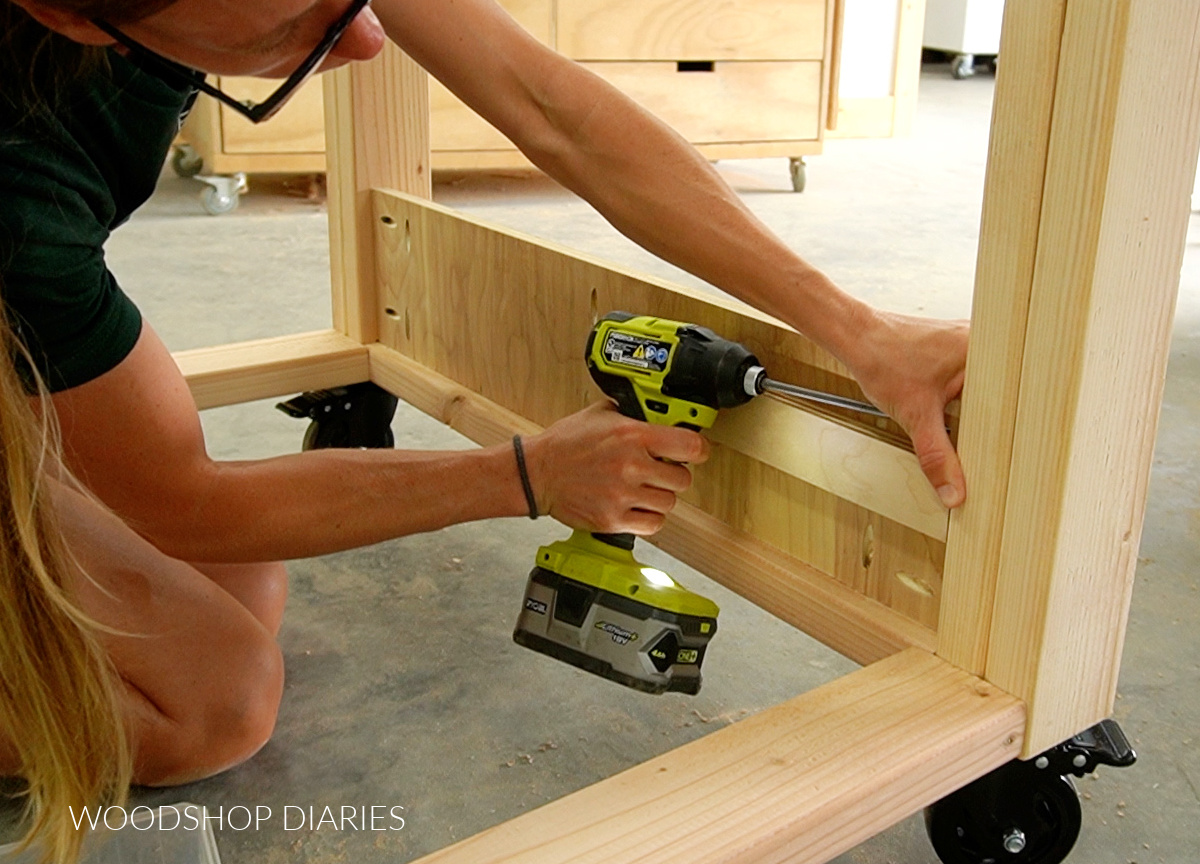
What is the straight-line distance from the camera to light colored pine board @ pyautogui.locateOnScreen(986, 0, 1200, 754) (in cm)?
81

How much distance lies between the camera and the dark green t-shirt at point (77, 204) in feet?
2.81

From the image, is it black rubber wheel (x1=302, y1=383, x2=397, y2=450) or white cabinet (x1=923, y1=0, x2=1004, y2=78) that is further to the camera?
white cabinet (x1=923, y1=0, x2=1004, y2=78)

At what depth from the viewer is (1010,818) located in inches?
Result: 41.3

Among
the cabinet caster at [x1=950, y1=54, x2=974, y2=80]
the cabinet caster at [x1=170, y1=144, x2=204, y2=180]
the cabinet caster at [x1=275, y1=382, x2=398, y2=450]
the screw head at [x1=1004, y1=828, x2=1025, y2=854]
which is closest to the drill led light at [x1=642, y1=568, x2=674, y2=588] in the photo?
the screw head at [x1=1004, y1=828, x2=1025, y2=854]

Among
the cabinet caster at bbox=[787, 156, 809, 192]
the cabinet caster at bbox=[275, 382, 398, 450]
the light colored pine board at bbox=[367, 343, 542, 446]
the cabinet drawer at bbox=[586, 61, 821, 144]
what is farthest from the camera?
the cabinet caster at bbox=[787, 156, 809, 192]

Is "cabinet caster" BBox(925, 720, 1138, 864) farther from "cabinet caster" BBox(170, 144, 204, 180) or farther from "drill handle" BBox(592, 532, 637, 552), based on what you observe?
"cabinet caster" BBox(170, 144, 204, 180)

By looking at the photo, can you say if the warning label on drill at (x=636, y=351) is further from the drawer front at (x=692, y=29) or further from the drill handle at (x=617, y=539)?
the drawer front at (x=692, y=29)

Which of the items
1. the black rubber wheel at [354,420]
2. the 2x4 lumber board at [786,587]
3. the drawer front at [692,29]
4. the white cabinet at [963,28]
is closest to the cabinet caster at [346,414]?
the black rubber wheel at [354,420]

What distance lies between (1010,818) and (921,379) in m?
0.40

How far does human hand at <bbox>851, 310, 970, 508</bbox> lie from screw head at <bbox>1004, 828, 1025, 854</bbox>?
306mm

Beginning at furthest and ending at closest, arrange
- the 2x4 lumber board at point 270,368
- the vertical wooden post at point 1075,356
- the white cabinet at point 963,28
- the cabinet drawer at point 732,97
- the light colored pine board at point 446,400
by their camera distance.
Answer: the white cabinet at point 963,28 < the cabinet drawer at point 732,97 < the 2x4 lumber board at point 270,368 < the light colored pine board at point 446,400 < the vertical wooden post at point 1075,356

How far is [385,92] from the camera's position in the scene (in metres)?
1.73

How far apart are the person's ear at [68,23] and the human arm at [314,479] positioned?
296mm

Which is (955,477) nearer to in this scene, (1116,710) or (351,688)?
(1116,710)
